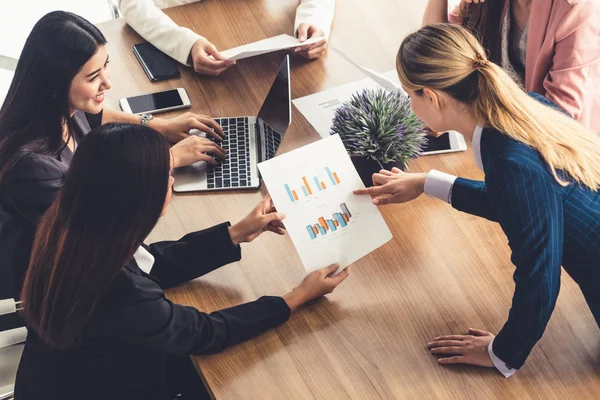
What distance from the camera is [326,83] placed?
2064mm

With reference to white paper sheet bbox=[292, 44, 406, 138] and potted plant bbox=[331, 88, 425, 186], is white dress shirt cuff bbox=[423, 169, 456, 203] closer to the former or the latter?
potted plant bbox=[331, 88, 425, 186]

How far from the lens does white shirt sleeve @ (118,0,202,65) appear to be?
2.09m

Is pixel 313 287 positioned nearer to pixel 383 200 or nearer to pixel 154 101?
pixel 383 200

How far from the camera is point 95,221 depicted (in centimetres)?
128

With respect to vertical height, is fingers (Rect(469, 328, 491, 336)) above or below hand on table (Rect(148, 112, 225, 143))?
below

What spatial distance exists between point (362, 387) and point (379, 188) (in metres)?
0.46

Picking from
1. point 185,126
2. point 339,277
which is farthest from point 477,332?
point 185,126

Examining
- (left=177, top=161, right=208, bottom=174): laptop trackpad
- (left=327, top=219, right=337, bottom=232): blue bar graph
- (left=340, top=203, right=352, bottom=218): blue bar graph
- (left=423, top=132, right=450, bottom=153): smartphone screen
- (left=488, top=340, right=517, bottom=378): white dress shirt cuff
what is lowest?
(left=488, top=340, right=517, bottom=378): white dress shirt cuff

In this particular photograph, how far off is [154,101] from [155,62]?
0.17 m

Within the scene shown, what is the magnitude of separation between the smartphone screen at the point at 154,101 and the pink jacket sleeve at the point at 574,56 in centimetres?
98

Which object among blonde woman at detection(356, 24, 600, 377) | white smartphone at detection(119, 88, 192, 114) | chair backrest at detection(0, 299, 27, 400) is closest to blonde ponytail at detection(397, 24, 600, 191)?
blonde woman at detection(356, 24, 600, 377)

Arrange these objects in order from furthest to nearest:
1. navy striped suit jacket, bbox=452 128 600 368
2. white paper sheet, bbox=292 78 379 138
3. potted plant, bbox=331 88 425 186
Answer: white paper sheet, bbox=292 78 379 138
potted plant, bbox=331 88 425 186
navy striped suit jacket, bbox=452 128 600 368

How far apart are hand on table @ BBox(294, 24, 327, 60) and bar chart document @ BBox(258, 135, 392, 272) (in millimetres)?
542

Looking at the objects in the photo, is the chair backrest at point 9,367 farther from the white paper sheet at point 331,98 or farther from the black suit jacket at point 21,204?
the white paper sheet at point 331,98
